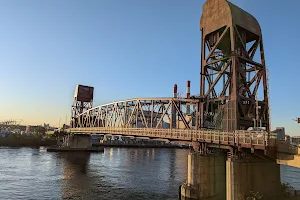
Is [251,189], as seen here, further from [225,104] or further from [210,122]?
[210,122]

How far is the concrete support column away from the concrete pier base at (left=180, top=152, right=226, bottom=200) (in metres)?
6.21

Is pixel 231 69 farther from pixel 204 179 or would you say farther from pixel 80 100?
pixel 80 100

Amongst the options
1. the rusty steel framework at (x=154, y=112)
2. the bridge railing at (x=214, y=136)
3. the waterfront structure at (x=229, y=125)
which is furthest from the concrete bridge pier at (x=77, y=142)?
the bridge railing at (x=214, y=136)

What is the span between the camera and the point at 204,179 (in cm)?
3644

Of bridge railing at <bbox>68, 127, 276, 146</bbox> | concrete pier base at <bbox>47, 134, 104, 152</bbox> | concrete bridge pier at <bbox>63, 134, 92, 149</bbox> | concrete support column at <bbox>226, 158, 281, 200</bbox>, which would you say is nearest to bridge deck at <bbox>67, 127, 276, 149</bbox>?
bridge railing at <bbox>68, 127, 276, 146</bbox>

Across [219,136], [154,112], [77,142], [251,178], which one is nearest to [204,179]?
[251,178]

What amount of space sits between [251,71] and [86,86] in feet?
364

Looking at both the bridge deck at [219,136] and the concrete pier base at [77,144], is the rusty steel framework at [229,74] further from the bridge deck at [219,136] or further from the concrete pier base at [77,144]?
the concrete pier base at [77,144]

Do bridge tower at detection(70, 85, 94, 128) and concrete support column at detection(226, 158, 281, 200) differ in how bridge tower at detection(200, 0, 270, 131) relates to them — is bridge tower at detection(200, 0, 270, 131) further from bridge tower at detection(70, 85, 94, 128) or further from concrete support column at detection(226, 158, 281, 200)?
bridge tower at detection(70, 85, 94, 128)

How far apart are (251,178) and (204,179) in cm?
734

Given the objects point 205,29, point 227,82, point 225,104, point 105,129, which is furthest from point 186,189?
point 105,129

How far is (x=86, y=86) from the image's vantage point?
470ft

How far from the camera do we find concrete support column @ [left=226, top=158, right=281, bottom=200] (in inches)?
1169

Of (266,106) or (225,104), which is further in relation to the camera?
(266,106)
